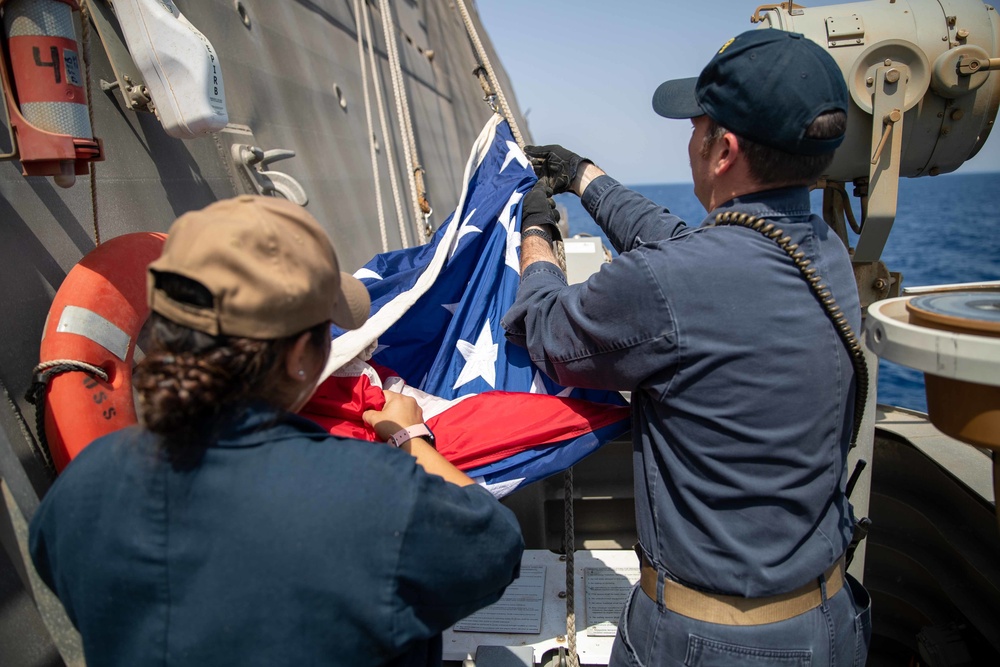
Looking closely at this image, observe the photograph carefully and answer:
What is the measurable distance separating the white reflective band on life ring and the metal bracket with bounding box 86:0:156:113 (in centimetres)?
100

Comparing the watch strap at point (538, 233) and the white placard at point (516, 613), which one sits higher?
the watch strap at point (538, 233)

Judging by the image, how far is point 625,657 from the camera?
1737 mm

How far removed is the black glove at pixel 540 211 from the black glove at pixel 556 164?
36 mm

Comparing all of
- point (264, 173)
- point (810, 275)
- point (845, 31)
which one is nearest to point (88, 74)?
point (264, 173)

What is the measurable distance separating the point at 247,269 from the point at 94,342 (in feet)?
2.87

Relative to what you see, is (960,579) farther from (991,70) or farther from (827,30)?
(827,30)

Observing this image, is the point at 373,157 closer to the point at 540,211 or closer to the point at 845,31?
the point at 540,211

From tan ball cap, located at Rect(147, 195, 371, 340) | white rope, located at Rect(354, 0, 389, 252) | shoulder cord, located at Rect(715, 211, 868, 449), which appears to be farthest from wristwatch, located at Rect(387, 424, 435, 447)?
white rope, located at Rect(354, 0, 389, 252)

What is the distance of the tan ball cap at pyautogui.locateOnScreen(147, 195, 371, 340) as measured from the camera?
100 centimetres

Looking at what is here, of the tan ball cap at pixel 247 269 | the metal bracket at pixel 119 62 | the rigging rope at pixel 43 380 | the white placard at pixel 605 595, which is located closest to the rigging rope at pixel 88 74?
the metal bracket at pixel 119 62

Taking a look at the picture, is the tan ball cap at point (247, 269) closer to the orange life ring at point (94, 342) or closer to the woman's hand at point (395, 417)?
the woman's hand at point (395, 417)

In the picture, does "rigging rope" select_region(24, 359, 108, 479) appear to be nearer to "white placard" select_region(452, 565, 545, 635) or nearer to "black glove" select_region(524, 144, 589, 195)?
"white placard" select_region(452, 565, 545, 635)

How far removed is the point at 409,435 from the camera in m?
1.49

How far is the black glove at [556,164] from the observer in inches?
99.0
